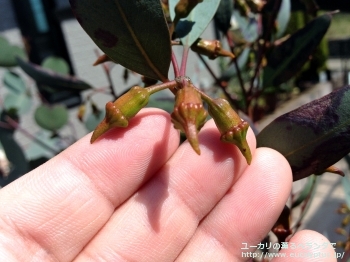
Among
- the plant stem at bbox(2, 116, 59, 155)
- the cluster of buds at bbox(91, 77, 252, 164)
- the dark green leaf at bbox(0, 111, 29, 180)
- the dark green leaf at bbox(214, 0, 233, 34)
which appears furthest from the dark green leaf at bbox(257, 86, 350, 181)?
the plant stem at bbox(2, 116, 59, 155)

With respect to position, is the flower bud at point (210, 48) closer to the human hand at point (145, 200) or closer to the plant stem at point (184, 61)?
the plant stem at point (184, 61)

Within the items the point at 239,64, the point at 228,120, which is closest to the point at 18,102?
the point at 239,64

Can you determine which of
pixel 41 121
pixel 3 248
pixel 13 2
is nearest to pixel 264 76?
pixel 3 248

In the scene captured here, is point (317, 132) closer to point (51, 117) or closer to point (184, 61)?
point (184, 61)

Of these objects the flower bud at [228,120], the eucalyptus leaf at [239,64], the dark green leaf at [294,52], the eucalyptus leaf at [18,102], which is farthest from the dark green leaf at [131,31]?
the eucalyptus leaf at [18,102]

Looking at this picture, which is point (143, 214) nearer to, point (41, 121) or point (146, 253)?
point (146, 253)
